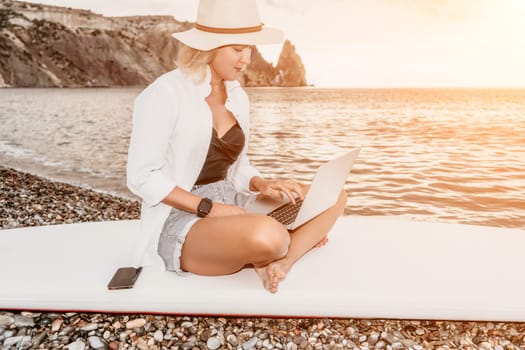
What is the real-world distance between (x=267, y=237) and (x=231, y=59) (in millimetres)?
870

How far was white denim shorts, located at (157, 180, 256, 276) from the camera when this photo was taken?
8.51ft

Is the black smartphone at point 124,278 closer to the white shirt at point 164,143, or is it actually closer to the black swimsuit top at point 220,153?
the white shirt at point 164,143

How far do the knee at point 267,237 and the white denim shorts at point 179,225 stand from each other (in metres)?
0.37

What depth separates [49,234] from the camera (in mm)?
3488

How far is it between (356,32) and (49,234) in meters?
36.6

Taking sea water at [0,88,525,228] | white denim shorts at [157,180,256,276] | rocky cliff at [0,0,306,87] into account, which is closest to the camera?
white denim shorts at [157,180,256,276]

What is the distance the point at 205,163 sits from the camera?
2.68m

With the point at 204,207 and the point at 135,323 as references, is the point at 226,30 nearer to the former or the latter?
the point at 204,207

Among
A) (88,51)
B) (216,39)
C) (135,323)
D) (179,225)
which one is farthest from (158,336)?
(88,51)

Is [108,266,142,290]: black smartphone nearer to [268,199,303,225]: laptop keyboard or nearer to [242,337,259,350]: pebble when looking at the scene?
[242,337,259,350]: pebble

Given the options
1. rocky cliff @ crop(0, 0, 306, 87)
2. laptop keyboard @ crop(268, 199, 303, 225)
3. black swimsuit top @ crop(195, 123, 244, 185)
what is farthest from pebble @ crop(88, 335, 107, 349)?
rocky cliff @ crop(0, 0, 306, 87)

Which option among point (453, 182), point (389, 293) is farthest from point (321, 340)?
point (453, 182)

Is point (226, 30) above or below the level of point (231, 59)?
above

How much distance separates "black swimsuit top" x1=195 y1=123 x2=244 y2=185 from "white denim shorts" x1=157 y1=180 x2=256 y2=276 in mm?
46
